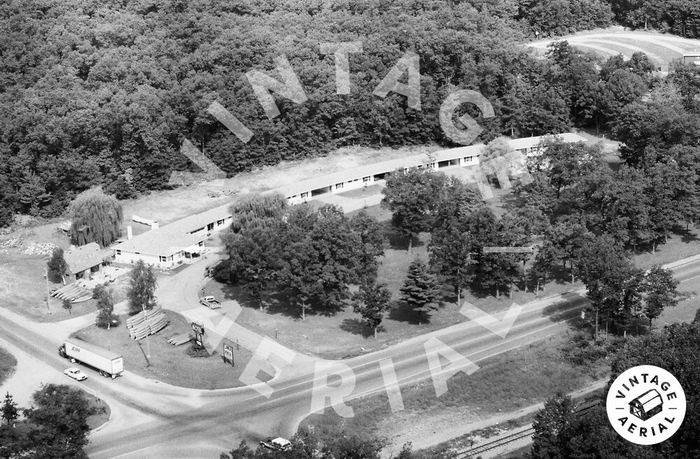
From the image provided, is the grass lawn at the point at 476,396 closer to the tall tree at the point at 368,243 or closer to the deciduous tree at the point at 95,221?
the tall tree at the point at 368,243

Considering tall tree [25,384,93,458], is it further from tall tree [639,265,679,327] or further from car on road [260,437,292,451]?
tall tree [639,265,679,327]

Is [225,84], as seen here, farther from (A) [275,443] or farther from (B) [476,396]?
(A) [275,443]

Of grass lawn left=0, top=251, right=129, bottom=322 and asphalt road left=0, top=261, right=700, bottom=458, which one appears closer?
asphalt road left=0, top=261, right=700, bottom=458

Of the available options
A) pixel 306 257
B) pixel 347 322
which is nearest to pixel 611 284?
pixel 347 322

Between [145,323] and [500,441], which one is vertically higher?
[145,323]

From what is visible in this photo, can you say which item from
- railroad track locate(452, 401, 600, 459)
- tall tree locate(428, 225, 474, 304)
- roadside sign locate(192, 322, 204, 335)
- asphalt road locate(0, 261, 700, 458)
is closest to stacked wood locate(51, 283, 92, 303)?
asphalt road locate(0, 261, 700, 458)

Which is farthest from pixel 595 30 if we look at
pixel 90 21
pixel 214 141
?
pixel 90 21
